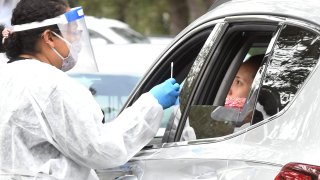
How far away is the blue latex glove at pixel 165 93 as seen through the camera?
13.0ft

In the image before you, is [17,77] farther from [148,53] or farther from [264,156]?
[148,53]

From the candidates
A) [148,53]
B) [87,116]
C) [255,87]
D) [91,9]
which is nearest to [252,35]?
[255,87]

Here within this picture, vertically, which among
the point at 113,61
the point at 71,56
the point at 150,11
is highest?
the point at 71,56

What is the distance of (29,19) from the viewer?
390 centimetres

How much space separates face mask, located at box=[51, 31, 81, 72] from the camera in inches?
155

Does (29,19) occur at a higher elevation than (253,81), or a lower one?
higher

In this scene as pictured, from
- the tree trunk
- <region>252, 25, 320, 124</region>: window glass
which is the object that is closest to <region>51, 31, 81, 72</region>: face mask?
<region>252, 25, 320, 124</region>: window glass

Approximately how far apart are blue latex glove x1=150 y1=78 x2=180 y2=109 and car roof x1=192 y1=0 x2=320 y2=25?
404 mm

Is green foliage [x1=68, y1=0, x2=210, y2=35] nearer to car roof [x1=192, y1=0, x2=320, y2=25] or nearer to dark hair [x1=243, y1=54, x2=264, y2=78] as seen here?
dark hair [x1=243, y1=54, x2=264, y2=78]

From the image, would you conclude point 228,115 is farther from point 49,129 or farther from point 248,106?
point 49,129

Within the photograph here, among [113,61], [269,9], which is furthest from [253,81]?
[113,61]

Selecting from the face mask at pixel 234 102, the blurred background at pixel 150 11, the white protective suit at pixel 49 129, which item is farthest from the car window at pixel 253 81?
the blurred background at pixel 150 11

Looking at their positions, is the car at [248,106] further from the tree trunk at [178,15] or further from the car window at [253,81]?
the tree trunk at [178,15]

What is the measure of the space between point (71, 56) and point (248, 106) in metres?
0.87
